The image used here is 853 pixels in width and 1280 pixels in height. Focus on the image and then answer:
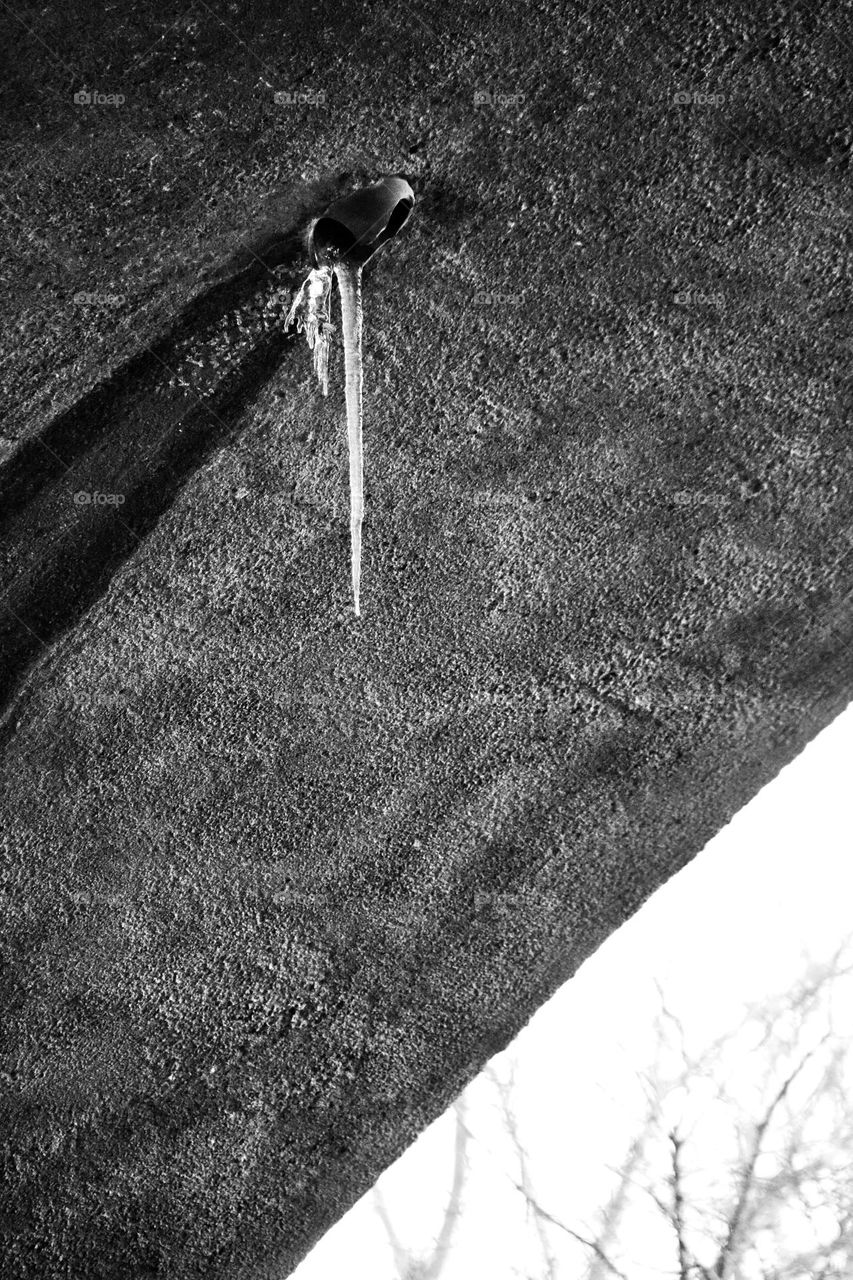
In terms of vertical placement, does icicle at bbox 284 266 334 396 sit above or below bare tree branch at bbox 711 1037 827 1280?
above

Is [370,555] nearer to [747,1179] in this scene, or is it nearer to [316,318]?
[316,318]

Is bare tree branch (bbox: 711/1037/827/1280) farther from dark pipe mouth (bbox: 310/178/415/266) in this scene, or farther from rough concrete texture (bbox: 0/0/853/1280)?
dark pipe mouth (bbox: 310/178/415/266)

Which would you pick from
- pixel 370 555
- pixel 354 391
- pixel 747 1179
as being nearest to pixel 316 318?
pixel 354 391

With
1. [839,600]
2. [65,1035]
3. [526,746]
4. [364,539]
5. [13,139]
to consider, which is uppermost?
[839,600]

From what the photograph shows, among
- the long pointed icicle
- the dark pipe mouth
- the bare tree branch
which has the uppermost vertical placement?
the dark pipe mouth

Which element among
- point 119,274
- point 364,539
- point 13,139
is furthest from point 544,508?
point 13,139

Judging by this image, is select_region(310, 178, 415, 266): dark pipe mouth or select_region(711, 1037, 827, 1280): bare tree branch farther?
select_region(711, 1037, 827, 1280): bare tree branch

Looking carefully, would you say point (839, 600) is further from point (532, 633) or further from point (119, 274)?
point (119, 274)

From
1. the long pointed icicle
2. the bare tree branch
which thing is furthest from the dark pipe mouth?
the bare tree branch
